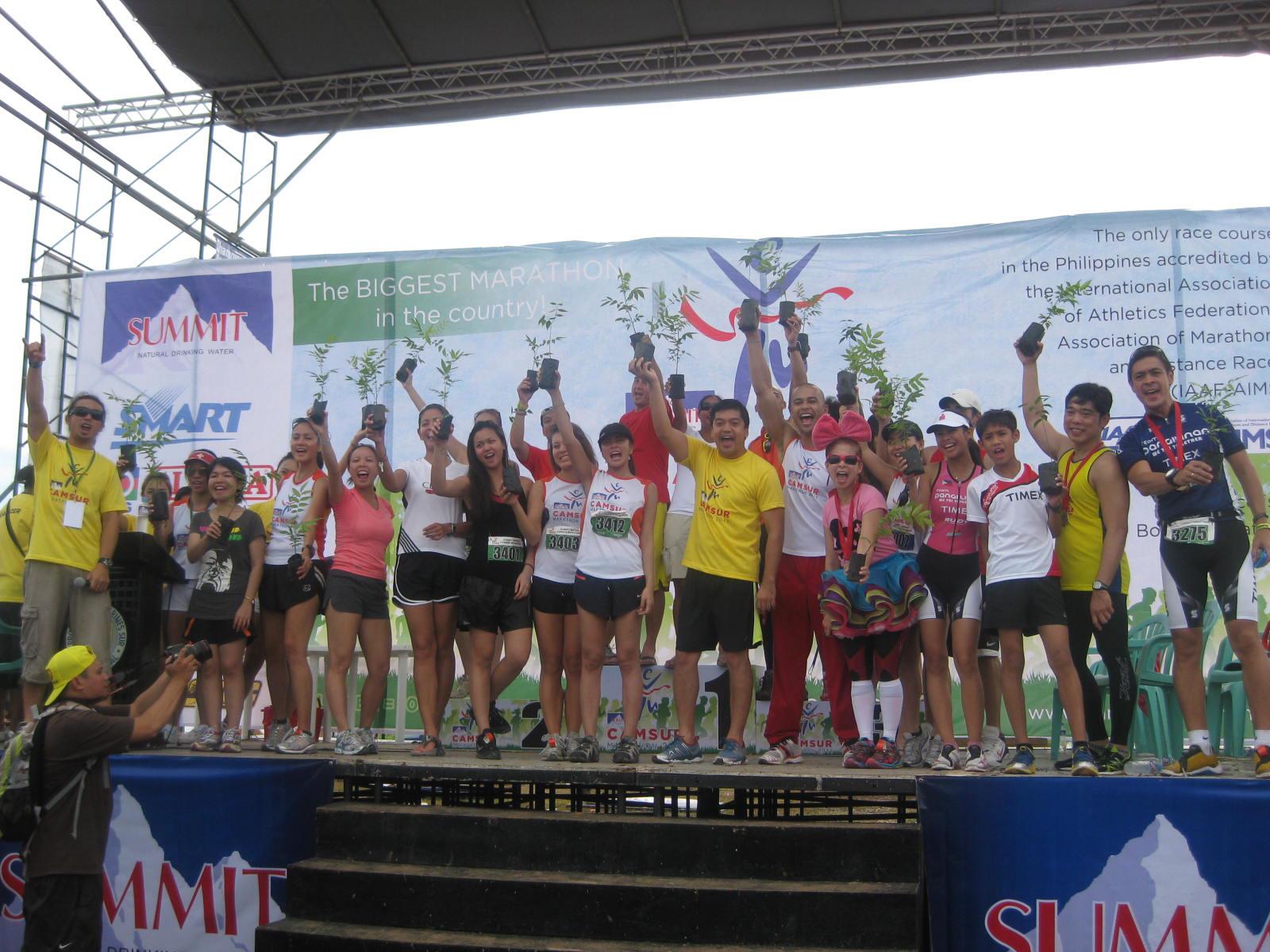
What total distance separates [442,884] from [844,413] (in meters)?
Answer: 2.60

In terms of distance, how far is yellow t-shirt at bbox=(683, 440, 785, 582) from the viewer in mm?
4840

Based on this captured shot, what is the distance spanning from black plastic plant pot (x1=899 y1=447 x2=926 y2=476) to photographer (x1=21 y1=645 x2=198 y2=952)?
334 cm

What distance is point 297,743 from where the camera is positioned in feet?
17.1

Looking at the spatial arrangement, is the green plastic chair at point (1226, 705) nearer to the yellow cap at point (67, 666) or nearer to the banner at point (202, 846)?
the banner at point (202, 846)

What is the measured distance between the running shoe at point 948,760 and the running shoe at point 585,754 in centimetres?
139

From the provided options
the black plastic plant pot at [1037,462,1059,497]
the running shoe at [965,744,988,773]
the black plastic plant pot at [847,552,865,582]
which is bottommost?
the running shoe at [965,744,988,773]

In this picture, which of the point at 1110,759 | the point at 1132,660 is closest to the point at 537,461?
the point at 1132,660

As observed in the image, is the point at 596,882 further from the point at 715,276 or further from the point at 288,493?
Answer: the point at 715,276

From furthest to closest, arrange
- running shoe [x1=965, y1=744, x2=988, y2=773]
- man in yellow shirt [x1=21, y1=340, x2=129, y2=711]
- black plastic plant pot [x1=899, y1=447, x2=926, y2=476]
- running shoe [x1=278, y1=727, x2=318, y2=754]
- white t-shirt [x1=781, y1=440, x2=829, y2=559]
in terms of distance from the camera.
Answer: man in yellow shirt [x1=21, y1=340, x2=129, y2=711] → running shoe [x1=278, y1=727, x2=318, y2=754] → white t-shirt [x1=781, y1=440, x2=829, y2=559] → black plastic plant pot [x1=899, y1=447, x2=926, y2=476] → running shoe [x1=965, y1=744, x2=988, y2=773]

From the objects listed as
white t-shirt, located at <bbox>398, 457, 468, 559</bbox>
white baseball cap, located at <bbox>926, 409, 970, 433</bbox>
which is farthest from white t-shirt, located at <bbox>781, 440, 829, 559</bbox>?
white t-shirt, located at <bbox>398, 457, 468, 559</bbox>

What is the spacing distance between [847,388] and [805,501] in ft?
2.34

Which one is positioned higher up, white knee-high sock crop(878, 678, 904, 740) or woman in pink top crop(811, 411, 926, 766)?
woman in pink top crop(811, 411, 926, 766)

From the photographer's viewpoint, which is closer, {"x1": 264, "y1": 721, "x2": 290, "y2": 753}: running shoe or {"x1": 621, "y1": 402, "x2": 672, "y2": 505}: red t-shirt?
{"x1": 264, "y1": 721, "x2": 290, "y2": 753}: running shoe

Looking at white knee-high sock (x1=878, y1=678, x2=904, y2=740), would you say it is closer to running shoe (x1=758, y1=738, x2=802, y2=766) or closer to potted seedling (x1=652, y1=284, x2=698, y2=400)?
running shoe (x1=758, y1=738, x2=802, y2=766)
